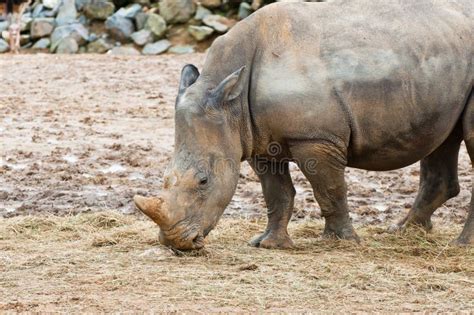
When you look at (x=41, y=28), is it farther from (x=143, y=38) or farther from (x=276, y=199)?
(x=276, y=199)

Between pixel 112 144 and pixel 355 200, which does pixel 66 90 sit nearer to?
pixel 112 144

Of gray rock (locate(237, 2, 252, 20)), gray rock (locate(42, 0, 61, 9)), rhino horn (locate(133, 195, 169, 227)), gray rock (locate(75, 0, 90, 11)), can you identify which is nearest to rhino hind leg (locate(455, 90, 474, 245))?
rhino horn (locate(133, 195, 169, 227))

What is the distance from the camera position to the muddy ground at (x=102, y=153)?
10617mm

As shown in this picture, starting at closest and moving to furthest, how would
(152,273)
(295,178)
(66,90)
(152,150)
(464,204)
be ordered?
(152,273) → (464,204) → (295,178) → (152,150) → (66,90)

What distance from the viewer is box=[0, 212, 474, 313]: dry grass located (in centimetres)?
630

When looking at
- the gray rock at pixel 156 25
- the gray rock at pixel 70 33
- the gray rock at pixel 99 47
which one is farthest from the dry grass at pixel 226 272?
the gray rock at pixel 70 33

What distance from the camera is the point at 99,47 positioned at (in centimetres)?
2678

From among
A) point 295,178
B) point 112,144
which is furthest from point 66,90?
point 295,178

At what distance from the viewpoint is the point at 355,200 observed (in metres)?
10.9

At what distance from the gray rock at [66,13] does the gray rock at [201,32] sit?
4.15 meters

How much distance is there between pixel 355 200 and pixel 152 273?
427cm

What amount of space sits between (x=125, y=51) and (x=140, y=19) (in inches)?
70.9

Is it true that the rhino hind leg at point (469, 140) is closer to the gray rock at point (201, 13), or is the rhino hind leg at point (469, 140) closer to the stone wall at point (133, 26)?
the stone wall at point (133, 26)

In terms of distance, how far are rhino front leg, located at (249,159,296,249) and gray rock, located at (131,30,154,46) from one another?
18.3 meters
